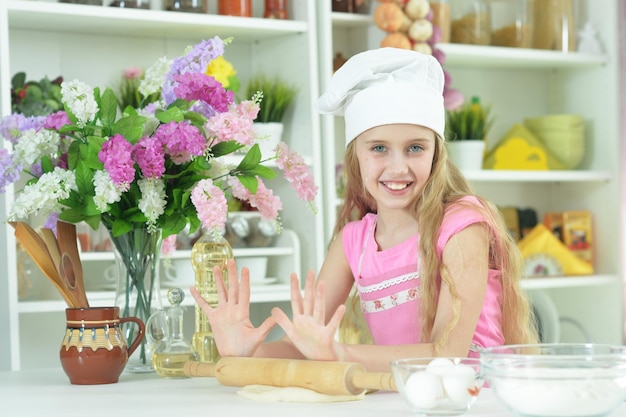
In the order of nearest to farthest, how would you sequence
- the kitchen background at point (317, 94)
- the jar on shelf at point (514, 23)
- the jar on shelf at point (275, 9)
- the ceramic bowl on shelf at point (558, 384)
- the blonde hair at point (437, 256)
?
the ceramic bowl on shelf at point (558, 384) < the blonde hair at point (437, 256) < the kitchen background at point (317, 94) < the jar on shelf at point (275, 9) < the jar on shelf at point (514, 23)

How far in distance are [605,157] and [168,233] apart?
2.28m

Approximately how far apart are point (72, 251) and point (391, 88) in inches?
24.0

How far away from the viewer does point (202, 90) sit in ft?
5.68

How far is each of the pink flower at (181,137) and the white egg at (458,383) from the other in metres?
0.66

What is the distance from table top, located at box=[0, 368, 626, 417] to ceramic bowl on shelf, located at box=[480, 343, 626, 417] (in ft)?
0.31

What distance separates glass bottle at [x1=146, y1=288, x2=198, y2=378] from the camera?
1.68m

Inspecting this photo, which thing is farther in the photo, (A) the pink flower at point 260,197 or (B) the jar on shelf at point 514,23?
(B) the jar on shelf at point 514,23

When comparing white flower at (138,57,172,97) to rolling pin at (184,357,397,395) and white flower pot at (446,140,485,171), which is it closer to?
rolling pin at (184,357,397,395)

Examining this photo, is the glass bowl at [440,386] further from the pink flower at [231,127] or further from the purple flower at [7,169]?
the purple flower at [7,169]

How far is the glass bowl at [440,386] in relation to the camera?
119 centimetres

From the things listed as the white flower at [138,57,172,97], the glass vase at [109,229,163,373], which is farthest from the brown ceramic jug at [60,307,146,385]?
the white flower at [138,57,172,97]

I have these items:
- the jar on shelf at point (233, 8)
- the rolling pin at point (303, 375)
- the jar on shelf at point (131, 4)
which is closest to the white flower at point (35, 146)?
the rolling pin at point (303, 375)

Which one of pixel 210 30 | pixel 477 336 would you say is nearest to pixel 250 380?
pixel 477 336

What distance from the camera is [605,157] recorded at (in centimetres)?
362
